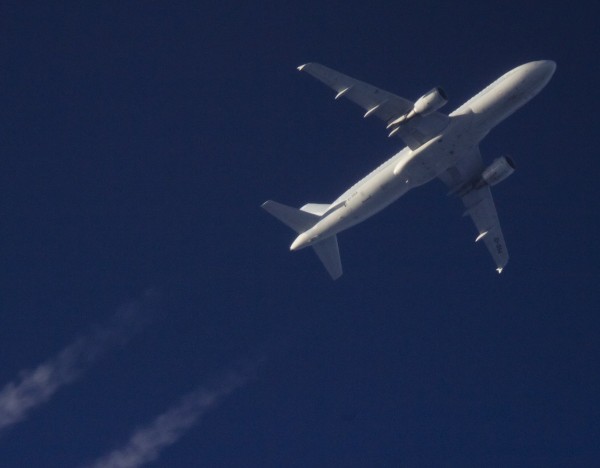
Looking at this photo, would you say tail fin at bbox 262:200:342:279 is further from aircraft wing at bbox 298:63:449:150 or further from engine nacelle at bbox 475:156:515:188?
engine nacelle at bbox 475:156:515:188

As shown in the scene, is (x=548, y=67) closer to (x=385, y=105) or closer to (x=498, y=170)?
(x=498, y=170)

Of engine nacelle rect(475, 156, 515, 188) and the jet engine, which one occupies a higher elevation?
the jet engine

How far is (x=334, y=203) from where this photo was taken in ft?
254

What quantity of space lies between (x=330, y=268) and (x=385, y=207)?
9.36 meters

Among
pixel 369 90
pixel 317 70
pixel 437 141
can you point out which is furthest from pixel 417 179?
pixel 317 70

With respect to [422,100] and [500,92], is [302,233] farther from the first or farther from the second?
[500,92]

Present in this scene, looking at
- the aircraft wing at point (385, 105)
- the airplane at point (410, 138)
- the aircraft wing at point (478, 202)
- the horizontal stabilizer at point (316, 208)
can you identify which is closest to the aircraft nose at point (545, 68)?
the airplane at point (410, 138)

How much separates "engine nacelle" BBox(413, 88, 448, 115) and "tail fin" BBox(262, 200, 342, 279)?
1499 centimetres

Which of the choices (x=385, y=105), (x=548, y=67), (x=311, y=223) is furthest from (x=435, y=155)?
(x=311, y=223)

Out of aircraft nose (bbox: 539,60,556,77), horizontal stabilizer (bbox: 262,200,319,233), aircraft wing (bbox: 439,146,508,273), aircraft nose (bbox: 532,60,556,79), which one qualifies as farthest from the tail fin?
aircraft nose (bbox: 539,60,556,77)

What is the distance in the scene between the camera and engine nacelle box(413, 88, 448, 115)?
70.8 m

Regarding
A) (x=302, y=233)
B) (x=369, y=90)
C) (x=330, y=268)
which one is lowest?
(x=330, y=268)

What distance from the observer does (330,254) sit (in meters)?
80.9

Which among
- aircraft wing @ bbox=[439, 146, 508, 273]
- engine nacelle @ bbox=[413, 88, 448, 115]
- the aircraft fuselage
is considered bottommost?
aircraft wing @ bbox=[439, 146, 508, 273]
